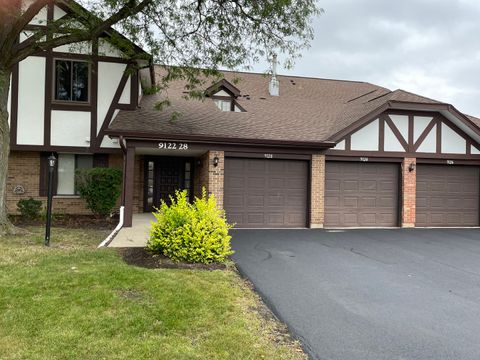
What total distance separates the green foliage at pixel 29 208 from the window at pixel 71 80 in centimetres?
355

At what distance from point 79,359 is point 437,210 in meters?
13.7

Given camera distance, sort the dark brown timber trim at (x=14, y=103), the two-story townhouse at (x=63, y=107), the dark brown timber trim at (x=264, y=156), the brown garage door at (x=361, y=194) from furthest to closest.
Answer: the brown garage door at (x=361, y=194) < the two-story townhouse at (x=63, y=107) < the dark brown timber trim at (x=14, y=103) < the dark brown timber trim at (x=264, y=156)

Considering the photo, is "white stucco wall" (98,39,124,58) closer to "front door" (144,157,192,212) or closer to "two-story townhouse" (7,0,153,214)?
"two-story townhouse" (7,0,153,214)

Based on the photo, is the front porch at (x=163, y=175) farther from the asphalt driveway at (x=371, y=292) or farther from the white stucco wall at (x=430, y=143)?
the white stucco wall at (x=430, y=143)

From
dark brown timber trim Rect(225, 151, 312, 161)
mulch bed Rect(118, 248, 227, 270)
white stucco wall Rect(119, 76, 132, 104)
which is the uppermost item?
white stucco wall Rect(119, 76, 132, 104)

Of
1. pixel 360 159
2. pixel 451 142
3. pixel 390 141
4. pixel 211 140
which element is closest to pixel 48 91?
pixel 211 140

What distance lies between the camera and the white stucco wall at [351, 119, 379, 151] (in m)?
13.4

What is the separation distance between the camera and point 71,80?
13.4 metres

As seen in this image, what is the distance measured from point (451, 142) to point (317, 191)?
5.47 metres

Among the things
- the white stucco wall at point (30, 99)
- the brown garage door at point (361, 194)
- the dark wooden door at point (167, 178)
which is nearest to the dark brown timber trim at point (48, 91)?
the white stucco wall at point (30, 99)

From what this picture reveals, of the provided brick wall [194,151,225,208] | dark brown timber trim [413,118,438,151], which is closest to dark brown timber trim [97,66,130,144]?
brick wall [194,151,225,208]

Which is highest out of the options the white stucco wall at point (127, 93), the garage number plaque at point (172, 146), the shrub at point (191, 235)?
the white stucco wall at point (127, 93)

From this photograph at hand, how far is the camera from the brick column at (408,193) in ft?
44.7

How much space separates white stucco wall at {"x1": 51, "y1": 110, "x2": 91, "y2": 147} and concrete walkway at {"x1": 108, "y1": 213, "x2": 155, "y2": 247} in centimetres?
342
